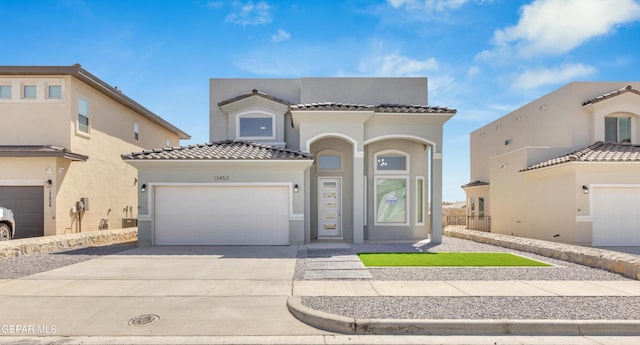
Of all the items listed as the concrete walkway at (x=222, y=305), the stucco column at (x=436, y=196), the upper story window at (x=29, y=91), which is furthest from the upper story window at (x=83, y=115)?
the stucco column at (x=436, y=196)

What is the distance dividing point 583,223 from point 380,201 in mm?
7672

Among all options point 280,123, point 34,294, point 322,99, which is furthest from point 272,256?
point 322,99

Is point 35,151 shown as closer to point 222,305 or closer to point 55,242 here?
point 55,242

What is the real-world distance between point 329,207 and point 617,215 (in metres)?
11.1

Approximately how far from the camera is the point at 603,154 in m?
14.0

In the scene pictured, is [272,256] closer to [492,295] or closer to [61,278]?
[61,278]

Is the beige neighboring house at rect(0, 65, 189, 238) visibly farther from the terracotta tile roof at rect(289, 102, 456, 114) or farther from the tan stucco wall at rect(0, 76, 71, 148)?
the terracotta tile roof at rect(289, 102, 456, 114)

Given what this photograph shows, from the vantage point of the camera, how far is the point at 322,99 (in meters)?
16.3

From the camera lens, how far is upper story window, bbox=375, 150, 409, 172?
15176 millimetres

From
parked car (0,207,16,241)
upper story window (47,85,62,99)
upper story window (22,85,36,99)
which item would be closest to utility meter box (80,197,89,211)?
parked car (0,207,16,241)

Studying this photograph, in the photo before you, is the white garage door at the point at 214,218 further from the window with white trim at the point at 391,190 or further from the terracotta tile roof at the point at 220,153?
the window with white trim at the point at 391,190

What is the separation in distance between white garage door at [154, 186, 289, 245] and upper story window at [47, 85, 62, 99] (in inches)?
254

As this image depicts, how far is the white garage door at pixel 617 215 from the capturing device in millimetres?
13375

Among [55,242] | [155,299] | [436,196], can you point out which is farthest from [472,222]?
[55,242]
